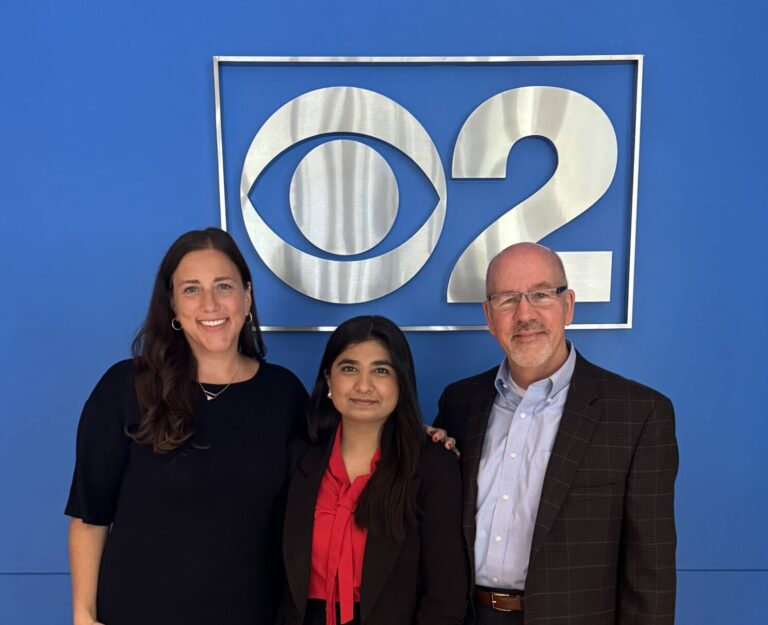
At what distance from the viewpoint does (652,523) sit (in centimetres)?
140

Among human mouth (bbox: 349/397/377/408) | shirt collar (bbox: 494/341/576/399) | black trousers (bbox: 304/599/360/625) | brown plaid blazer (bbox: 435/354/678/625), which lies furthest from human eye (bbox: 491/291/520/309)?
black trousers (bbox: 304/599/360/625)

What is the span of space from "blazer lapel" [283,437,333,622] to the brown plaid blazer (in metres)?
0.61

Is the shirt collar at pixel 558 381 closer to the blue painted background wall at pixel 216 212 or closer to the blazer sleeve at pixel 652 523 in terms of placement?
the blazer sleeve at pixel 652 523

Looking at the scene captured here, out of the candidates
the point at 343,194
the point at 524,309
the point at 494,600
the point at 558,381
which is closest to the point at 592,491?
the point at 558,381

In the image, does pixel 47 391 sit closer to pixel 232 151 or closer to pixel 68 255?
pixel 68 255

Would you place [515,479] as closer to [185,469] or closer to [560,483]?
[560,483]

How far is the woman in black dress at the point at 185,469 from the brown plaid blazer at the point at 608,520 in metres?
0.78

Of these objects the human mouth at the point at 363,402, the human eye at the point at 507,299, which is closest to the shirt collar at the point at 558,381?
the human eye at the point at 507,299

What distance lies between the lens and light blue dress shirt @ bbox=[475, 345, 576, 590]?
→ 4.79 ft

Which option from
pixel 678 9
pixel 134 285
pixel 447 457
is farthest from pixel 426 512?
pixel 678 9

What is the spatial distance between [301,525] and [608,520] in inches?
33.3

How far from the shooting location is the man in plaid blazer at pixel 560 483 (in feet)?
4.62

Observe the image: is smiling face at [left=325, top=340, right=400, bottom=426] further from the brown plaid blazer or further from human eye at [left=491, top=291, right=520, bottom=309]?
the brown plaid blazer

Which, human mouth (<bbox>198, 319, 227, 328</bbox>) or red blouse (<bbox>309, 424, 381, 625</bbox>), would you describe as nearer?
red blouse (<bbox>309, 424, 381, 625</bbox>)
